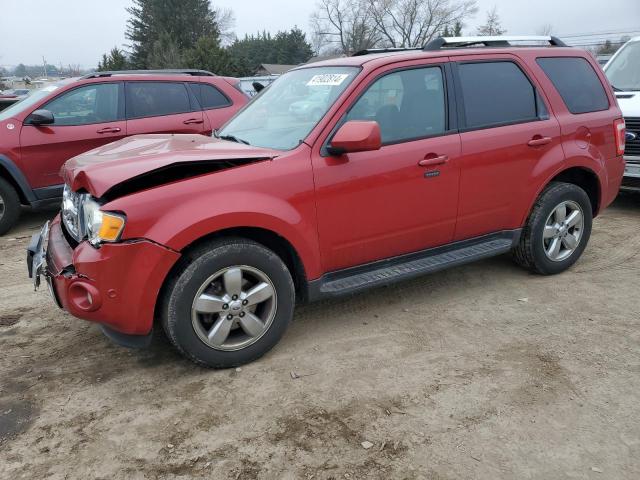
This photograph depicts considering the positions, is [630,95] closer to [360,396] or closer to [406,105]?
[406,105]

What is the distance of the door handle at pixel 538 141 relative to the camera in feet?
13.7

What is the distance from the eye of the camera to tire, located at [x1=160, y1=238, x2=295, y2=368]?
3.02 m

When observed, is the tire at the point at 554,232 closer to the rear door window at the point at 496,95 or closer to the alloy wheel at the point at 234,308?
the rear door window at the point at 496,95

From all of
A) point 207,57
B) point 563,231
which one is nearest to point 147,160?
point 563,231

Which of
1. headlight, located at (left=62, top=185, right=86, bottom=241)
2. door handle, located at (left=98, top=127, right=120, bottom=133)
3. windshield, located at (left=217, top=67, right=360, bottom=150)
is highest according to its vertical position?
windshield, located at (left=217, top=67, right=360, bottom=150)

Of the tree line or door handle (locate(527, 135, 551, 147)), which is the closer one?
door handle (locate(527, 135, 551, 147))

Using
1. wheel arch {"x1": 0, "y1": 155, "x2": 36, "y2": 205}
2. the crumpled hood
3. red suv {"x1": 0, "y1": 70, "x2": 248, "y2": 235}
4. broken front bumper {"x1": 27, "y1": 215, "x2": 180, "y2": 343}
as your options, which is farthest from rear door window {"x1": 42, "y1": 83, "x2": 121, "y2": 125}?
broken front bumper {"x1": 27, "y1": 215, "x2": 180, "y2": 343}

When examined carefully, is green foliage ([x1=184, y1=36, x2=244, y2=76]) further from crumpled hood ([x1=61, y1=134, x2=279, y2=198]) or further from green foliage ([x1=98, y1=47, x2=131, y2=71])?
crumpled hood ([x1=61, y1=134, x2=279, y2=198])

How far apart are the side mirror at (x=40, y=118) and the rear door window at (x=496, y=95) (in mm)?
4837

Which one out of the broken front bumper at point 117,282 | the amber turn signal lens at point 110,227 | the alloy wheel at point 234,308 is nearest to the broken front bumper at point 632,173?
the alloy wheel at point 234,308

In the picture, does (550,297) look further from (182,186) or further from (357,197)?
(182,186)

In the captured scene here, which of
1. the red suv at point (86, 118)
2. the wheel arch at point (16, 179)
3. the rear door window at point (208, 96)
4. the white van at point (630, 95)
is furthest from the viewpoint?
the rear door window at point (208, 96)

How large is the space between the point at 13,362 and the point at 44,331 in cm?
43

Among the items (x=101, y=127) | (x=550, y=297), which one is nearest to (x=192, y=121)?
(x=101, y=127)
